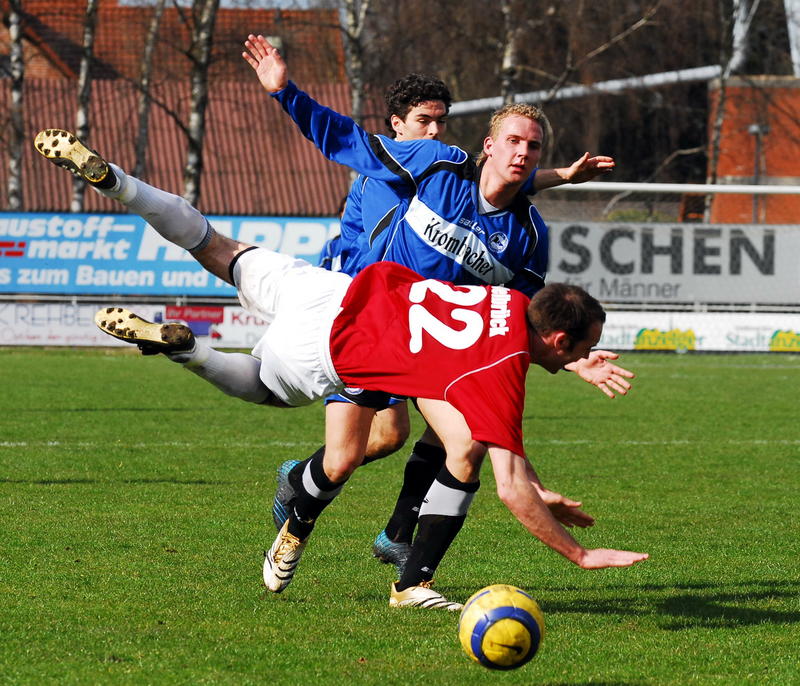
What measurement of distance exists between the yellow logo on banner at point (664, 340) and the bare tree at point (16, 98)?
509 inches

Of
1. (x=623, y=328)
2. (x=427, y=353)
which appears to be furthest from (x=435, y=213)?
(x=623, y=328)

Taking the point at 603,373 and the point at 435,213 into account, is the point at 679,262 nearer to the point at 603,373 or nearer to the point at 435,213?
the point at 435,213

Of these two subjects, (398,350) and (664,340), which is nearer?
(398,350)

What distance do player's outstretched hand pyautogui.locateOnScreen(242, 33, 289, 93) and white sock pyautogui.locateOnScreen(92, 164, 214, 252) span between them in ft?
2.15

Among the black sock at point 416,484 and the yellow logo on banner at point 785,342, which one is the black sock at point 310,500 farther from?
the yellow logo on banner at point 785,342

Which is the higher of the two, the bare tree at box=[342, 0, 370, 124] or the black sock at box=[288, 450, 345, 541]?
the bare tree at box=[342, 0, 370, 124]

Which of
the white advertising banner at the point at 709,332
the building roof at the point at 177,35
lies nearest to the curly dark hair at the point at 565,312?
the white advertising banner at the point at 709,332

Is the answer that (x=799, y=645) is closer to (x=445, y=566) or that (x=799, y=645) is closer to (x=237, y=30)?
(x=445, y=566)

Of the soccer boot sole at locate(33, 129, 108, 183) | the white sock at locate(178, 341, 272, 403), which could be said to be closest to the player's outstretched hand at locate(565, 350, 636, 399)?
the white sock at locate(178, 341, 272, 403)

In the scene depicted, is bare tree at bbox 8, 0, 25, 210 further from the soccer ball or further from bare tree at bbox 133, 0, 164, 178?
the soccer ball

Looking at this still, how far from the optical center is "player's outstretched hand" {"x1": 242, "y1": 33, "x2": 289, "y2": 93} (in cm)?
562

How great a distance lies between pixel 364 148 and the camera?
556 centimetres

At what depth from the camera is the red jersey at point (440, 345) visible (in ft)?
14.3

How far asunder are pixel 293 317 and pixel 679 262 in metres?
18.0
